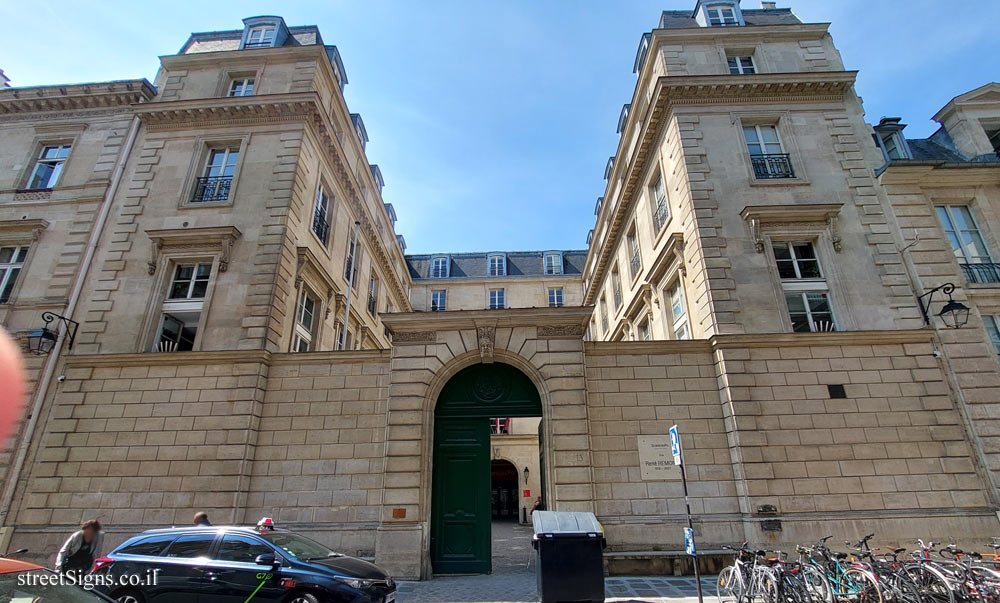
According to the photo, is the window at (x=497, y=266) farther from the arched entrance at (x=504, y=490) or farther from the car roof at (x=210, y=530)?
the car roof at (x=210, y=530)

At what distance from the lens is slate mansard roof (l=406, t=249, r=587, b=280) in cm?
3659

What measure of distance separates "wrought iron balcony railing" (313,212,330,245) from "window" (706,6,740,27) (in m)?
15.6

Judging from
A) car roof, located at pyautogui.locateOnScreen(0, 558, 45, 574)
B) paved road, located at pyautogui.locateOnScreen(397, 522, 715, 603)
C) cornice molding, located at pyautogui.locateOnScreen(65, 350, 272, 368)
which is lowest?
paved road, located at pyautogui.locateOnScreen(397, 522, 715, 603)

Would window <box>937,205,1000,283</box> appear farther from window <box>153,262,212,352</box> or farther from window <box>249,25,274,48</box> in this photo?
window <box>249,25,274,48</box>

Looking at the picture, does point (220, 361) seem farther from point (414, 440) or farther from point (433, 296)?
point (433, 296)

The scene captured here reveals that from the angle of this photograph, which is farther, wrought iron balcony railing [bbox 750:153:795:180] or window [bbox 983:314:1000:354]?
wrought iron balcony railing [bbox 750:153:795:180]

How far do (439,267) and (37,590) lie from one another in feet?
109

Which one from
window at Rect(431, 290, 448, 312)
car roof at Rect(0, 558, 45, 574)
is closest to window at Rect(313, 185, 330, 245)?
car roof at Rect(0, 558, 45, 574)

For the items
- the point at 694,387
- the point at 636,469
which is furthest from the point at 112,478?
the point at 694,387

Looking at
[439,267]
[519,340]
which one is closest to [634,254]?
[519,340]

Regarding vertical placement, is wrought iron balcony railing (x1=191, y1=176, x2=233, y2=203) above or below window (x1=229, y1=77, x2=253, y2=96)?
below

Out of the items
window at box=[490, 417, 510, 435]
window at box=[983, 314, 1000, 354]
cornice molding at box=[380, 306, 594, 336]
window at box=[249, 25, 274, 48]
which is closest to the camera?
cornice molding at box=[380, 306, 594, 336]

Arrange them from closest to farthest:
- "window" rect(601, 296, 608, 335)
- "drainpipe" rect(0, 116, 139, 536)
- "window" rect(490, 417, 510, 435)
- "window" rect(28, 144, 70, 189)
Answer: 1. "drainpipe" rect(0, 116, 139, 536)
2. "window" rect(28, 144, 70, 189)
3. "window" rect(601, 296, 608, 335)
4. "window" rect(490, 417, 510, 435)

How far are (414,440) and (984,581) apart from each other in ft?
32.4
